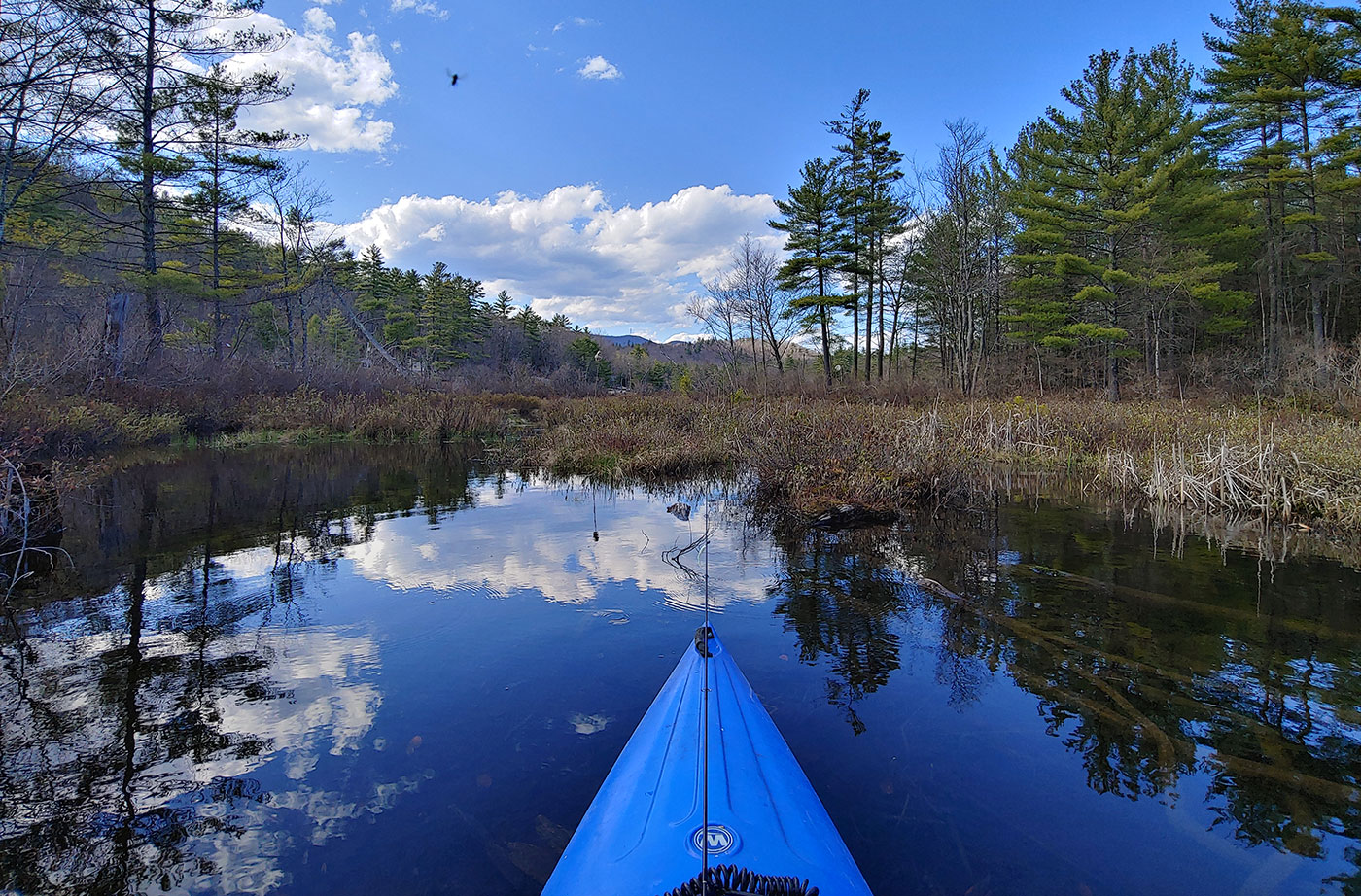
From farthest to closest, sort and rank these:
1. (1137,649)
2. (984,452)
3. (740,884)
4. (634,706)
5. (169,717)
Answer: (984,452) → (1137,649) → (634,706) → (169,717) → (740,884)

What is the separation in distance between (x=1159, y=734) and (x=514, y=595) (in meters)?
5.32

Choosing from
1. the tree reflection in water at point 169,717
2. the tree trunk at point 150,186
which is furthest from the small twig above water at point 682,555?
the tree trunk at point 150,186

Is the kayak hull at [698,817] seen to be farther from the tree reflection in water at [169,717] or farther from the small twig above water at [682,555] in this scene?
the small twig above water at [682,555]

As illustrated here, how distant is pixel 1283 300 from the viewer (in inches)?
913

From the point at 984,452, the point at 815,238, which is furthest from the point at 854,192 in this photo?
the point at 984,452

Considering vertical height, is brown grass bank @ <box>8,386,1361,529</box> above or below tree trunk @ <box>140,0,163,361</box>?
below

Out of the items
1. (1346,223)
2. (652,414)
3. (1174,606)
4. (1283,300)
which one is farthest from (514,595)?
(1283,300)

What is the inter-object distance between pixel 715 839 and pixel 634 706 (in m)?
2.14

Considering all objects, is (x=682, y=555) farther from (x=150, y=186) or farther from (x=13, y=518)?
(x=150, y=186)

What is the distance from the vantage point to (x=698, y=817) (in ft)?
6.69

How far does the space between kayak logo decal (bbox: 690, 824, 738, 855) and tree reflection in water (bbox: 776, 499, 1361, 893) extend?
7.09ft

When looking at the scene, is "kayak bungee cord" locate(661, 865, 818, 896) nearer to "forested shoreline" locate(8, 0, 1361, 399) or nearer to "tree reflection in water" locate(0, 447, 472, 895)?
"tree reflection in water" locate(0, 447, 472, 895)

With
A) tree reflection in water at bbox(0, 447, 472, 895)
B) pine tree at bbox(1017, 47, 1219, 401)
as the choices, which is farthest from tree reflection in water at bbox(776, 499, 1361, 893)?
pine tree at bbox(1017, 47, 1219, 401)

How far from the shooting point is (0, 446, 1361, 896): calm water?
106 inches
